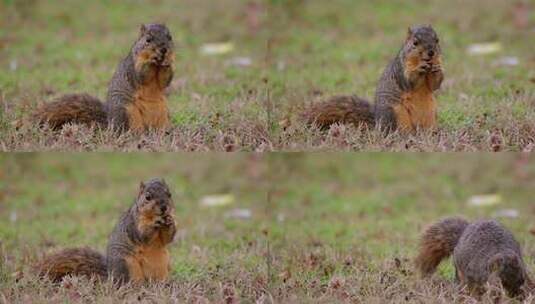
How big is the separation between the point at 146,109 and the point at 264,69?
101cm

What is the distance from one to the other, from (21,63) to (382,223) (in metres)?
2.24

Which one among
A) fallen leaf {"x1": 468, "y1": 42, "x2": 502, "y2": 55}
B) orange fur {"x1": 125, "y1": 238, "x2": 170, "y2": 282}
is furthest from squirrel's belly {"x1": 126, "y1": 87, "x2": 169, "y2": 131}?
fallen leaf {"x1": 468, "y1": 42, "x2": 502, "y2": 55}

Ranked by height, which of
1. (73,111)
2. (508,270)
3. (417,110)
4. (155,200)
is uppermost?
(73,111)

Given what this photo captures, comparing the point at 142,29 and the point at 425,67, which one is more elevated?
the point at 142,29

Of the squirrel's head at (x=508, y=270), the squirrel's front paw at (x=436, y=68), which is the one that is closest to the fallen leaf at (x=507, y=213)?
the squirrel's head at (x=508, y=270)

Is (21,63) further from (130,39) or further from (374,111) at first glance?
(374,111)

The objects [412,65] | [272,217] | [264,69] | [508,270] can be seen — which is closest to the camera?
[508,270]

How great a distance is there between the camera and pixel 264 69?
7.22 m

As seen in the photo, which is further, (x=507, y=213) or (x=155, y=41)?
(x=507, y=213)

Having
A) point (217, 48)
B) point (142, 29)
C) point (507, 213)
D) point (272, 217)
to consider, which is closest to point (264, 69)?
point (217, 48)

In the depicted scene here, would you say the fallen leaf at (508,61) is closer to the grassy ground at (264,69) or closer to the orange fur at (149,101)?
the grassy ground at (264,69)

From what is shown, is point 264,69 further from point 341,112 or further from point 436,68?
point 436,68

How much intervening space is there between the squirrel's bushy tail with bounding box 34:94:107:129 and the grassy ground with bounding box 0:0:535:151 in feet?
0.19

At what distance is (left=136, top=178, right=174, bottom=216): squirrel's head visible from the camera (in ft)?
20.6
